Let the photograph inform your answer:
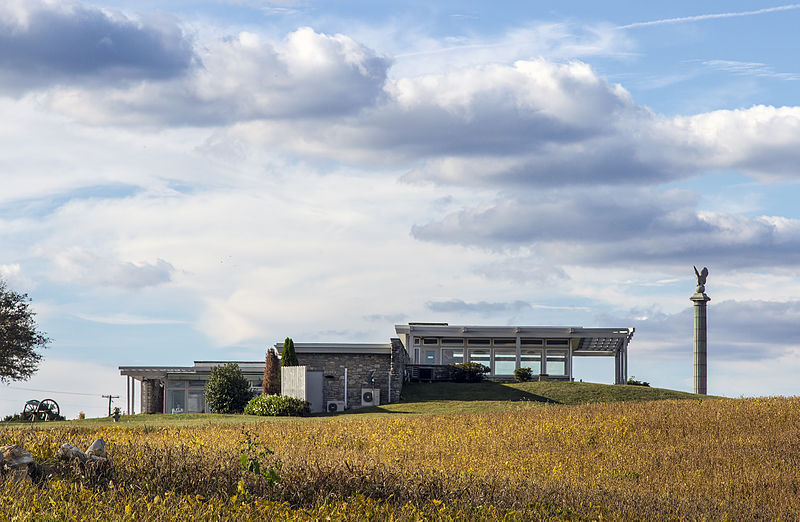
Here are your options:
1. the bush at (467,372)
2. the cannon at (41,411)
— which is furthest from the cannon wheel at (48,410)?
the bush at (467,372)

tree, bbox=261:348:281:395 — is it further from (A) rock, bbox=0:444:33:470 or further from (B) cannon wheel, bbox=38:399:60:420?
(A) rock, bbox=0:444:33:470

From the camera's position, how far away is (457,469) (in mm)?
12953

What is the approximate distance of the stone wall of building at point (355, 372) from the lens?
34.1 meters

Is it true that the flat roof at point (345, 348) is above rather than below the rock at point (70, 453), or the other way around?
above

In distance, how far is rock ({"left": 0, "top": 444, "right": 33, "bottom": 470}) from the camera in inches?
396

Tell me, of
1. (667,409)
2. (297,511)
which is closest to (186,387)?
(667,409)

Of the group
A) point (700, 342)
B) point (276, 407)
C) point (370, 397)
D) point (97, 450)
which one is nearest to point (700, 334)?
point (700, 342)

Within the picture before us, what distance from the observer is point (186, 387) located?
37.0 m

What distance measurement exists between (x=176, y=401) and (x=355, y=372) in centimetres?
896

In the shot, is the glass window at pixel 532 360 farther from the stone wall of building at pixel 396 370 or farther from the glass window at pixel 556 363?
the stone wall of building at pixel 396 370

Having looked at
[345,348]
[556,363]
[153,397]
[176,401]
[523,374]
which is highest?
[345,348]

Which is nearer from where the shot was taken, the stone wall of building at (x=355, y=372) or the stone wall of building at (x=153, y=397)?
the stone wall of building at (x=355, y=372)

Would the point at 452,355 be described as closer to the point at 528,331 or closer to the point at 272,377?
the point at 528,331

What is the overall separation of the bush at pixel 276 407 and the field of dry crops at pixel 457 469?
8.78m
